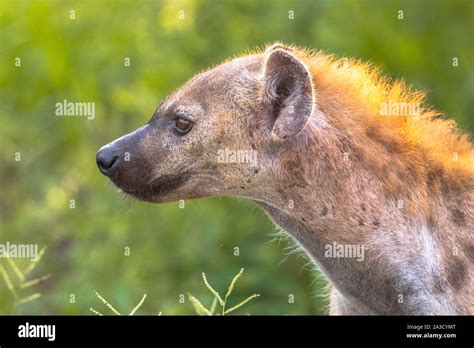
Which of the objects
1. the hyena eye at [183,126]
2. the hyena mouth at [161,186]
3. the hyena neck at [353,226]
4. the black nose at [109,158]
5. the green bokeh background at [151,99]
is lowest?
the hyena neck at [353,226]

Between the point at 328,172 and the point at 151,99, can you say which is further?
the point at 151,99

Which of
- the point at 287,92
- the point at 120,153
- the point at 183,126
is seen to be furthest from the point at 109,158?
the point at 287,92

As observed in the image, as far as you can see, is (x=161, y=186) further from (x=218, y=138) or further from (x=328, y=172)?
(x=328, y=172)

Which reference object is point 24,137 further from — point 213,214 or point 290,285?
point 290,285

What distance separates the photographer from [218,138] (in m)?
6.09

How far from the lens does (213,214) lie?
10.3m

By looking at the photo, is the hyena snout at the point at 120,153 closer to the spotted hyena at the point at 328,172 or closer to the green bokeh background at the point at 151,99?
the spotted hyena at the point at 328,172

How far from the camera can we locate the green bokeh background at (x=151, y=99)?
1030 cm

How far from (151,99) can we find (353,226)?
452 centimetres

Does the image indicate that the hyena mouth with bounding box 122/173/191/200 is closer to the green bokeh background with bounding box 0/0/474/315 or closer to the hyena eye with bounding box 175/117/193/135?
the hyena eye with bounding box 175/117/193/135

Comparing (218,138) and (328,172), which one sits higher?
(218,138)

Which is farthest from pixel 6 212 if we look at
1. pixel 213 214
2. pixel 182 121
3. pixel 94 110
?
pixel 182 121

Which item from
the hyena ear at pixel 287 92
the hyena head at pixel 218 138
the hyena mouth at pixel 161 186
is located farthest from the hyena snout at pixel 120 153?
the hyena ear at pixel 287 92
